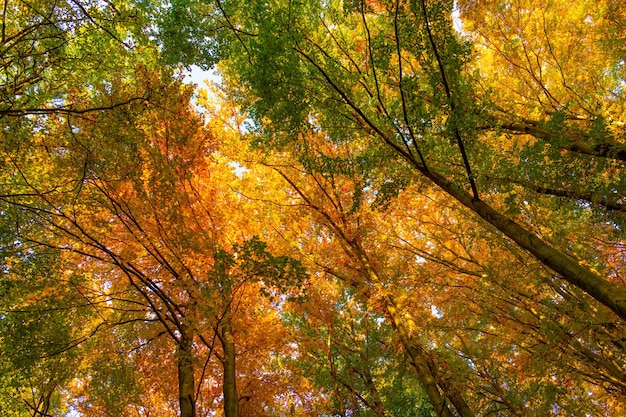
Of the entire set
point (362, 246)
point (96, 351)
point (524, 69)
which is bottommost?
point (96, 351)

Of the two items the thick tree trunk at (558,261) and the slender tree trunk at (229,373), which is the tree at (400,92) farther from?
the slender tree trunk at (229,373)

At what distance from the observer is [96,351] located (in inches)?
210

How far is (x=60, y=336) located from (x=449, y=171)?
489 centimetres

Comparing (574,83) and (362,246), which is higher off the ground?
(574,83)

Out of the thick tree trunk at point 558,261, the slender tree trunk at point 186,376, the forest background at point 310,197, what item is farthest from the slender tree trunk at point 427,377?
the slender tree trunk at point 186,376

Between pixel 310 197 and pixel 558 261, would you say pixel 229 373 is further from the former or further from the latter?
pixel 558 261

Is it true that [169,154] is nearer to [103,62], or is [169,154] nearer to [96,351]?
[103,62]

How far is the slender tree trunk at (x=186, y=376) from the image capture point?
13.9 ft

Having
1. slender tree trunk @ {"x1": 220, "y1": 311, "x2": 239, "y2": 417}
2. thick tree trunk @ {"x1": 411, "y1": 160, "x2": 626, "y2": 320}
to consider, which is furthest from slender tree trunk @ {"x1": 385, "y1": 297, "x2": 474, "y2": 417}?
thick tree trunk @ {"x1": 411, "y1": 160, "x2": 626, "y2": 320}

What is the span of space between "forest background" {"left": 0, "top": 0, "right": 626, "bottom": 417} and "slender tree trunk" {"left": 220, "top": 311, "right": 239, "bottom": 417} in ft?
0.09

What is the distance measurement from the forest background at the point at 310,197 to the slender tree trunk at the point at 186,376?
28 millimetres

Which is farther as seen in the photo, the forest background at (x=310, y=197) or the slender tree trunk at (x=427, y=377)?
the slender tree trunk at (x=427, y=377)

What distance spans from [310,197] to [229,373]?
312 centimetres

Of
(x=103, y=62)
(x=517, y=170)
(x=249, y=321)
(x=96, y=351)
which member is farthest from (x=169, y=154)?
(x=517, y=170)
